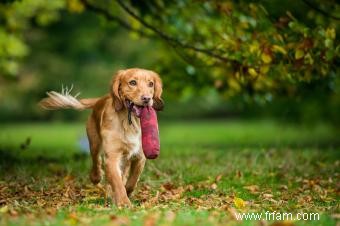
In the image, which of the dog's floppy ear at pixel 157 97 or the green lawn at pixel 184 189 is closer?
the green lawn at pixel 184 189

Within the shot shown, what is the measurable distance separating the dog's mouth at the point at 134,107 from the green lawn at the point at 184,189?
94 cm

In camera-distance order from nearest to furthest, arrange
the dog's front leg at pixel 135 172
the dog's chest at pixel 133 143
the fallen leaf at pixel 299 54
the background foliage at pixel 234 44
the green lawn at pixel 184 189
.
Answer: the green lawn at pixel 184 189 → the dog's chest at pixel 133 143 → the dog's front leg at pixel 135 172 → the fallen leaf at pixel 299 54 → the background foliage at pixel 234 44

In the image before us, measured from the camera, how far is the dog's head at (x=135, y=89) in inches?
280

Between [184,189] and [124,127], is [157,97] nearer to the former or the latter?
[124,127]

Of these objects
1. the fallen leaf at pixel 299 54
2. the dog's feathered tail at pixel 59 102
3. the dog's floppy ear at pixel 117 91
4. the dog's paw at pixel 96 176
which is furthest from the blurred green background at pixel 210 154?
the dog's floppy ear at pixel 117 91

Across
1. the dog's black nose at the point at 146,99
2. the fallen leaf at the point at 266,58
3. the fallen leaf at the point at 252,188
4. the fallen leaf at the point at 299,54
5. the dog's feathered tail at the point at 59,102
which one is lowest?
the fallen leaf at the point at 252,188

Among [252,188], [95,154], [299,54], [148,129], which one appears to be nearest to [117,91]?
[148,129]

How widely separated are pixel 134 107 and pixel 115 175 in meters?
0.73

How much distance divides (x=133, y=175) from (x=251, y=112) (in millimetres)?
18182

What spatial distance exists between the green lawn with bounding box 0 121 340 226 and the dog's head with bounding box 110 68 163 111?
1.04 metres

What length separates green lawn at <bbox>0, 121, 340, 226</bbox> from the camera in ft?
19.6

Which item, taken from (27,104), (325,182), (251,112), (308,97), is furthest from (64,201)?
(27,104)

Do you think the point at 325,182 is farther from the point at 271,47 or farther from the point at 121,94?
the point at 121,94

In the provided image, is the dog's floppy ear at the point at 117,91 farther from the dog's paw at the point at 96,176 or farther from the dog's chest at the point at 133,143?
the dog's paw at the point at 96,176
